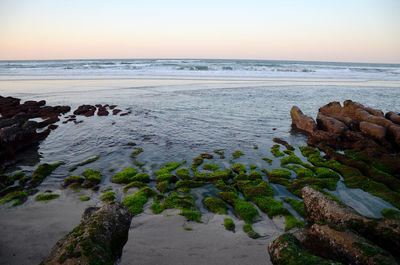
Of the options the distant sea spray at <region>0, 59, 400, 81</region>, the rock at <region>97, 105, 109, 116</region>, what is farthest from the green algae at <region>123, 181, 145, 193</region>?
the distant sea spray at <region>0, 59, 400, 81</region>

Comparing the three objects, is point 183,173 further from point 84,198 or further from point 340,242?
point 340,242

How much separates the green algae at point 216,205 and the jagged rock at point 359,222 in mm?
2093

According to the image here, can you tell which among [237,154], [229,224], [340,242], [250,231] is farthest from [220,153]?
[340,242]

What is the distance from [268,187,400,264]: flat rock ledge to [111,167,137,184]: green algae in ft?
17.0

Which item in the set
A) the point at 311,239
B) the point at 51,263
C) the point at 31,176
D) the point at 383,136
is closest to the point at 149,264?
the point at 51,263

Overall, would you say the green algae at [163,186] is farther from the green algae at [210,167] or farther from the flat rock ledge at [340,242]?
the flat rock ledge at [340,242]

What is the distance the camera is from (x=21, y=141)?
34.5ft

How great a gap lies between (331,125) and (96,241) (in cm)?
1169

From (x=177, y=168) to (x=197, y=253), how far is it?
4195 millimetres

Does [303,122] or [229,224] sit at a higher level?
[303,122]

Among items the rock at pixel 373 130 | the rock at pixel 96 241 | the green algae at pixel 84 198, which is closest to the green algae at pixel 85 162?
the green algae at pixel 84 198

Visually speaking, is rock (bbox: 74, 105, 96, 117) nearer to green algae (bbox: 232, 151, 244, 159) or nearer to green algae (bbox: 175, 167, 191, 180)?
green algae (bbox: 175, 167, 191, 180)

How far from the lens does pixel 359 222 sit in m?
4.26

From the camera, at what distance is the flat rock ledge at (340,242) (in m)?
3.46
